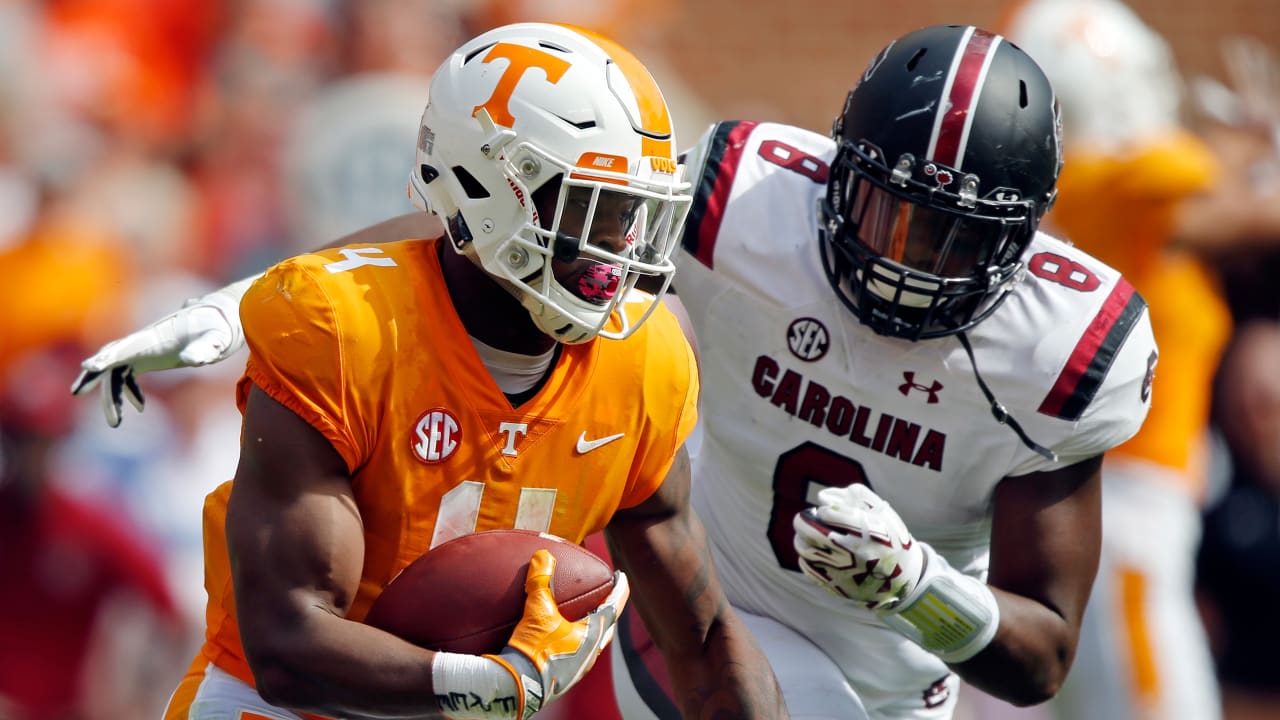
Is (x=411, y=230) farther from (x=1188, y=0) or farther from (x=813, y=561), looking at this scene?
(x=1188, y=0)

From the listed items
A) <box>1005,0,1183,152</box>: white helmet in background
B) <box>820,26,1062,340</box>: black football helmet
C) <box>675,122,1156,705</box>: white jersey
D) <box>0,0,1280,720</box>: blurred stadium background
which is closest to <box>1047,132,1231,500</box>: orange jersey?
<box>1005,0,1183,152</box>: white helmet in background

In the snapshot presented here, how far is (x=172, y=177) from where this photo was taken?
8289mm

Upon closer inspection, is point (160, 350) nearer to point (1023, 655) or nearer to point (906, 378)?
point (906, 378)

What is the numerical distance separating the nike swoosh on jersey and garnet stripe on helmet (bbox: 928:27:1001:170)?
951 mm

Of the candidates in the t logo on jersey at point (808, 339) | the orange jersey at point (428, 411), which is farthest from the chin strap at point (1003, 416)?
the orange jersey at point (428, 411)

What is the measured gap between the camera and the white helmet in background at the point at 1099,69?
612 cm

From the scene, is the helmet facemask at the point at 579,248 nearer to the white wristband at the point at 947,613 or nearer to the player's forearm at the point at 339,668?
the player's forearm at the point at 339,668

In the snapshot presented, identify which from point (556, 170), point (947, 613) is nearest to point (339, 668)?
point (556, 170)

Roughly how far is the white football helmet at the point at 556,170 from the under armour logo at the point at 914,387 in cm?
81

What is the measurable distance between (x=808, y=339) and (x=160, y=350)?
4.49ft

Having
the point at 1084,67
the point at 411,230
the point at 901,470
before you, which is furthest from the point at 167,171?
the point at 901,470

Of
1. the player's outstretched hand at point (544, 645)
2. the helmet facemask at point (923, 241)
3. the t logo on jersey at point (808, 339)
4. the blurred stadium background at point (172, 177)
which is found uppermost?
the helmet facemask at point (923, 241)

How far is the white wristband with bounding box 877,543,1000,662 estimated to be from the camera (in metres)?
3.41

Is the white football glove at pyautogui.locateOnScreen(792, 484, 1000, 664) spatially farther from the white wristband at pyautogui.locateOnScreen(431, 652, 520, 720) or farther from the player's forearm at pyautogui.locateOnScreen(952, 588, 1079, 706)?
the white wristband at pyautogui.locateOnScreen(431, 652, 520, 720)
